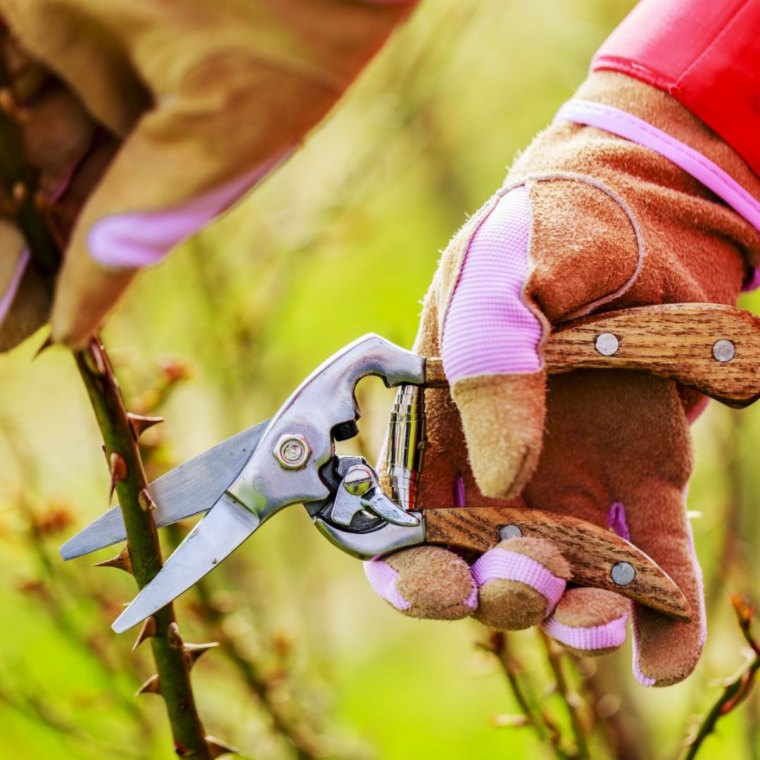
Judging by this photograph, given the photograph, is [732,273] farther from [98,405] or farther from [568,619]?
[98,405]

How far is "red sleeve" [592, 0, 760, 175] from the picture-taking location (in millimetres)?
953

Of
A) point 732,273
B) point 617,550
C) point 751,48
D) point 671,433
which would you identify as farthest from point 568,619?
point 751,48

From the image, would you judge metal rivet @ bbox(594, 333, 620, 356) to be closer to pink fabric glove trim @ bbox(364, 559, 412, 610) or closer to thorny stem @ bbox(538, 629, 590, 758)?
pink fabric glove trim @ bbox(364, 559, 412, 610)

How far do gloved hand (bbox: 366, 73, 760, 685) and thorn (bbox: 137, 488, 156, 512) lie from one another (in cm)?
21

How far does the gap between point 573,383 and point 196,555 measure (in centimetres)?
38

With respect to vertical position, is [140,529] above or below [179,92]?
below

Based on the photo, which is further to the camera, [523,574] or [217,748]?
[217,748]

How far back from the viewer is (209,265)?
2.53 meters

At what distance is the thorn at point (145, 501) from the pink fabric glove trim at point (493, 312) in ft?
0.94

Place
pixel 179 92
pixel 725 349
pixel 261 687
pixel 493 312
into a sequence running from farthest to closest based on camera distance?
pixel 261 687, pixel 725 349, pixel 493 312, pixel 179 92

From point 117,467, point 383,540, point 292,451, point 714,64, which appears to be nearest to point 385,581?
point 383,540

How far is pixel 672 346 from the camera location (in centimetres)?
89

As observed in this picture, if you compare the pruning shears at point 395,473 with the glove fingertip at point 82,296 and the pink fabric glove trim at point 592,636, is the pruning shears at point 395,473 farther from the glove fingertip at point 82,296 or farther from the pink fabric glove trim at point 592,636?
the glove fingertip at point 82,296

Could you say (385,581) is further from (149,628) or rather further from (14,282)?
(14,282)
